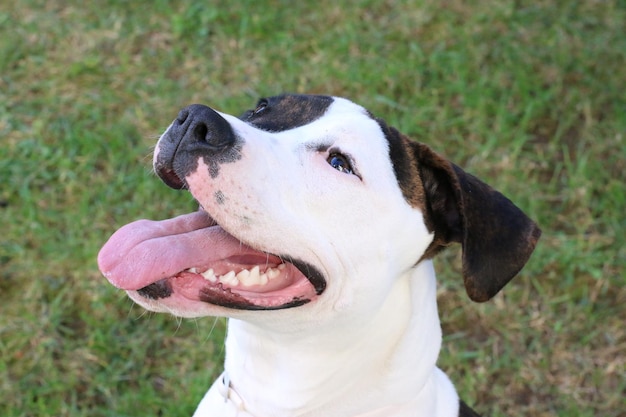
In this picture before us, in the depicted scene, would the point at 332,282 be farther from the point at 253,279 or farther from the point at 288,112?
the point at 288,112

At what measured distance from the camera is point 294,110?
3.11 meters

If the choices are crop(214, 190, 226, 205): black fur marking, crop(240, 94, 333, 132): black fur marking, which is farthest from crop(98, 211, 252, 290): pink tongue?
crop(240, 94, 333, 132): black fur marking

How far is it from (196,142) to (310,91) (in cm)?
350

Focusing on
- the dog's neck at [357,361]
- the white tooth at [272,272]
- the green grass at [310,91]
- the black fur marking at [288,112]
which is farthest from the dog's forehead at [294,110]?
the green grass at [310,91]

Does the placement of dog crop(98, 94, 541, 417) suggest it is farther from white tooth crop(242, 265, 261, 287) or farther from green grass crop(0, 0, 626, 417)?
green grass crop(0, 0, 626, 417)

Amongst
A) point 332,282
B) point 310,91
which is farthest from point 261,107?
point 310,91

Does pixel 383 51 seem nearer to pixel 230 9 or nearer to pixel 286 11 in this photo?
pixel 286 11

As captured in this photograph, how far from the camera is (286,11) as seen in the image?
6613mm

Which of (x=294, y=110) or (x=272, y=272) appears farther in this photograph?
(x=294, y=110)

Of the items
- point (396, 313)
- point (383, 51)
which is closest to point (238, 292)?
point (396, 313)

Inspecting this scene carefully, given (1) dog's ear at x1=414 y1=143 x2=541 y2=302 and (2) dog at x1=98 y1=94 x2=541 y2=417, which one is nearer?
(2) dog at x1=98 y1=94 x2=541 y2=417

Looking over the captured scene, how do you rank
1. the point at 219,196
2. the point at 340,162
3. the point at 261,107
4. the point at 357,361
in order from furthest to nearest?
the point at 261,107
the point at 357,361
the point at 340,162
the point at 219,196

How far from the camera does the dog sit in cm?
259

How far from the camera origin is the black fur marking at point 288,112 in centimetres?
301
